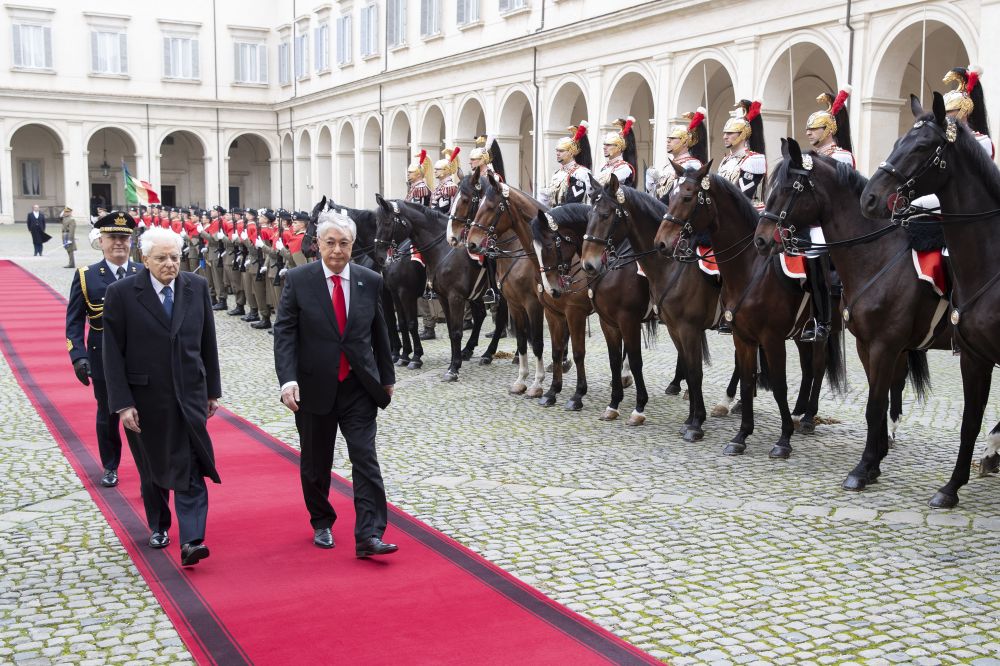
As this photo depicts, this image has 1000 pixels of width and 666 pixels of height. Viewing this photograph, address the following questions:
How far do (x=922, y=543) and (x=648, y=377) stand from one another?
5700 mm

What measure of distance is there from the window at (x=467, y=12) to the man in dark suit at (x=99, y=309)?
23.7 m

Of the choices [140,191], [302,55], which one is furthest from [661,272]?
[302,55]

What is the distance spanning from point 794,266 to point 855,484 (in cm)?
175

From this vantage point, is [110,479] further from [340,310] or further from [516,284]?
[516,284]

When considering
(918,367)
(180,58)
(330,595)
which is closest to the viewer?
(330,595)

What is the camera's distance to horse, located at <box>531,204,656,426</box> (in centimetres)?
874

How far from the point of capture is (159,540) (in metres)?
5.33

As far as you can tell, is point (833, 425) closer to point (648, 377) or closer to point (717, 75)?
point (648, 377)

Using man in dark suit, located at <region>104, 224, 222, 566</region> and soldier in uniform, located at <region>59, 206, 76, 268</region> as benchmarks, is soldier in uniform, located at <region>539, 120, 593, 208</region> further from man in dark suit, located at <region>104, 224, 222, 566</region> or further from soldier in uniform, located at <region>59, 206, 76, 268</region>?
soldier in uniform, located at <region>59, 206, 76, 268</region>

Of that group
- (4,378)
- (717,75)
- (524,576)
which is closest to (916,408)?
(524,576)

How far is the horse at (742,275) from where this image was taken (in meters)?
7.46

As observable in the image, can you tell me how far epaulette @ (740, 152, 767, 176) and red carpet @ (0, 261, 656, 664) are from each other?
4261mm

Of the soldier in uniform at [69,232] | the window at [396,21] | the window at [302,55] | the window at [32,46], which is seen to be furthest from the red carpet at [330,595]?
the window at [32,46]

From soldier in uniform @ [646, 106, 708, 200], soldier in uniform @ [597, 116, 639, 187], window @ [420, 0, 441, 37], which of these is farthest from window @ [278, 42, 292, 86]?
soldier in uniform @ [646, 106, 708, 200]
